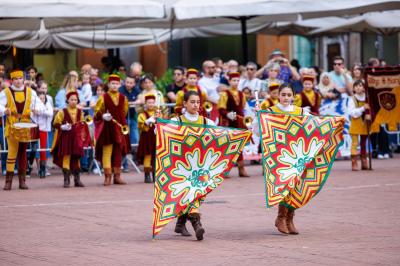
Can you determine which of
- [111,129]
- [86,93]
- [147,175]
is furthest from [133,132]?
[111,129]

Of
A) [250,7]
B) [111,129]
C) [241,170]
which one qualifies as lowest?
[241,170]

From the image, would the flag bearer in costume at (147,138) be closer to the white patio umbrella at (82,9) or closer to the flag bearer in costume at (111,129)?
the flag bearer in costume at (111,129)

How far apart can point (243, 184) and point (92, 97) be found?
15.4 ft

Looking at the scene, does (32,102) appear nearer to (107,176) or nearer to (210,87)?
(107,176)

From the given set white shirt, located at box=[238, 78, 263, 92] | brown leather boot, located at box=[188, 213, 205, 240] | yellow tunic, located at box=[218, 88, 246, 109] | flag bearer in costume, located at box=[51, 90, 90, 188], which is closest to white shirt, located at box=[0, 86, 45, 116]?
flag bearer in costume, located at box=[51, 90, 90, 188]

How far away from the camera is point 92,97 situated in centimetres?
2114

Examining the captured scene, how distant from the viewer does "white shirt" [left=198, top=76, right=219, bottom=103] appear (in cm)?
1978

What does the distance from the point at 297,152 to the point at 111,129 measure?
22.2 feet

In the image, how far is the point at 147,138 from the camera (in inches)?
725

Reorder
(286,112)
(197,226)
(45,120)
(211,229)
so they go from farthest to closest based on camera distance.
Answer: (45,120), (286,112), (211,229), (197,226)

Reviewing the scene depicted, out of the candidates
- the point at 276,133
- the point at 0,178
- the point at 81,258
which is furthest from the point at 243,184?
the point at 81,258

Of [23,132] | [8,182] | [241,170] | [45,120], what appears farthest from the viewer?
[45,120]

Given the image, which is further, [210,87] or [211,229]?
[210,87]

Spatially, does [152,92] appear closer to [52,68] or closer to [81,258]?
[81,258]
